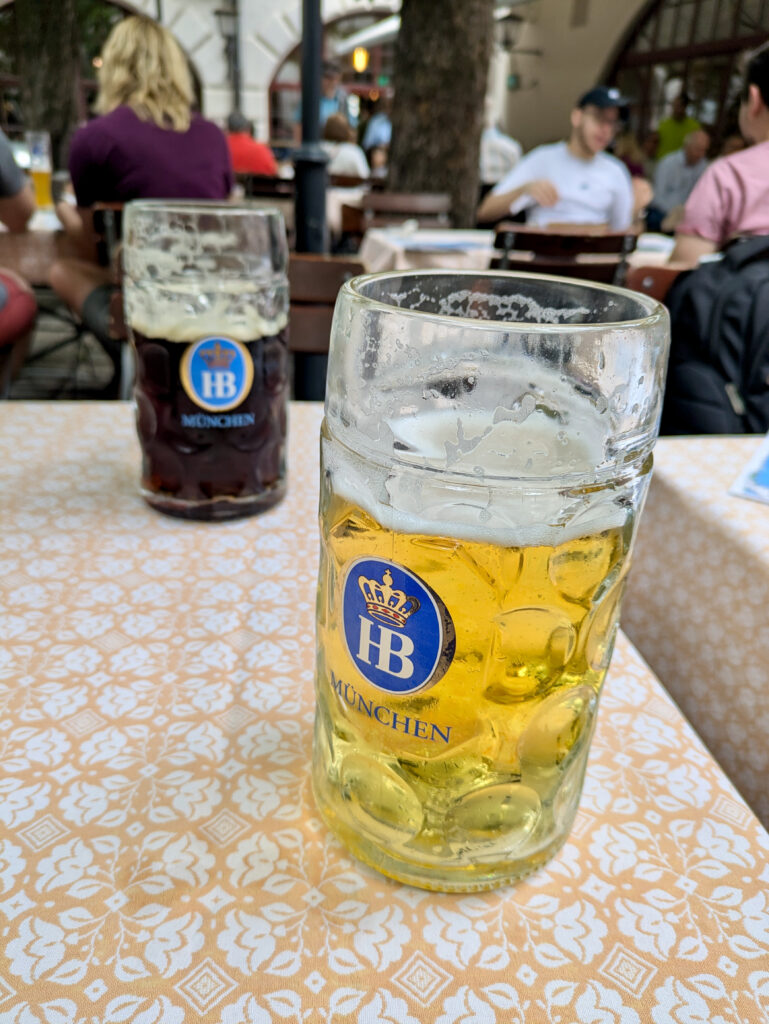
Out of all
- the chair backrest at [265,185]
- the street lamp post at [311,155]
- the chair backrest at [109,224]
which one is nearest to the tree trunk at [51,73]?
the chair backrest at [265,185]

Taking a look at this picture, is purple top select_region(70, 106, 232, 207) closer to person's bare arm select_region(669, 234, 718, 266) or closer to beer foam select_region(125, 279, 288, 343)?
person's bare arm select_region(669, 234, 718, 266)

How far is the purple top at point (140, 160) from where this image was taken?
238 cm

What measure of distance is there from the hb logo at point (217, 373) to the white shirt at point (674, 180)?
22.4 feet

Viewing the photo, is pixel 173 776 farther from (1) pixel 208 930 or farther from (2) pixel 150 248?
(2) pixel 150 248

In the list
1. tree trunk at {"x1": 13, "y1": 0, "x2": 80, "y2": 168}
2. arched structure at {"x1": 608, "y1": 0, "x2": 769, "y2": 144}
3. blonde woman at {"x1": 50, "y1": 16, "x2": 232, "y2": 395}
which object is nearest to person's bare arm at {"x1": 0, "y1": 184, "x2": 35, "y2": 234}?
blonde woman at {"x1": 50, "y1": 16, "x2": 232, "y2": 395}

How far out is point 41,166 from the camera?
11.3ft

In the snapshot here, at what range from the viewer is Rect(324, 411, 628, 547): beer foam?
0.34 meters

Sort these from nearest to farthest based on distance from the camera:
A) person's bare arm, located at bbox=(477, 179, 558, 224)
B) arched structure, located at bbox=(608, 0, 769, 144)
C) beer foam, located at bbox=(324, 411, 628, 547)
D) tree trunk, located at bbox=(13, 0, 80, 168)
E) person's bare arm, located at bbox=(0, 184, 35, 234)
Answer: beer foam, located at bbox=(324, 411, 628, 547) < person's bare arm, located at bbox=(0, 184, 35, 234) < person's bare arm, located at bbox=(477, 179, 558, 224) < tree trunk, located at bbox=(13, 0, 80, 168) < arched structure, located at bbox=(608, 0, 769, 144)

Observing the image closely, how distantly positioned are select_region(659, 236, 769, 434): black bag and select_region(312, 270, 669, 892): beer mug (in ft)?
3.29

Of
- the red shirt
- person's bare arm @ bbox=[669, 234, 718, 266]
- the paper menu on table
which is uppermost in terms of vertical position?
the red shirt

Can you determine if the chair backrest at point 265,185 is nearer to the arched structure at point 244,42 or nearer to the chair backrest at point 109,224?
the chair backrest at point 109,224

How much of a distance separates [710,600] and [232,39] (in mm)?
12302

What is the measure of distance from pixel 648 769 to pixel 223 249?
57 cm

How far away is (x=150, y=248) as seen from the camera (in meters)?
0.72
